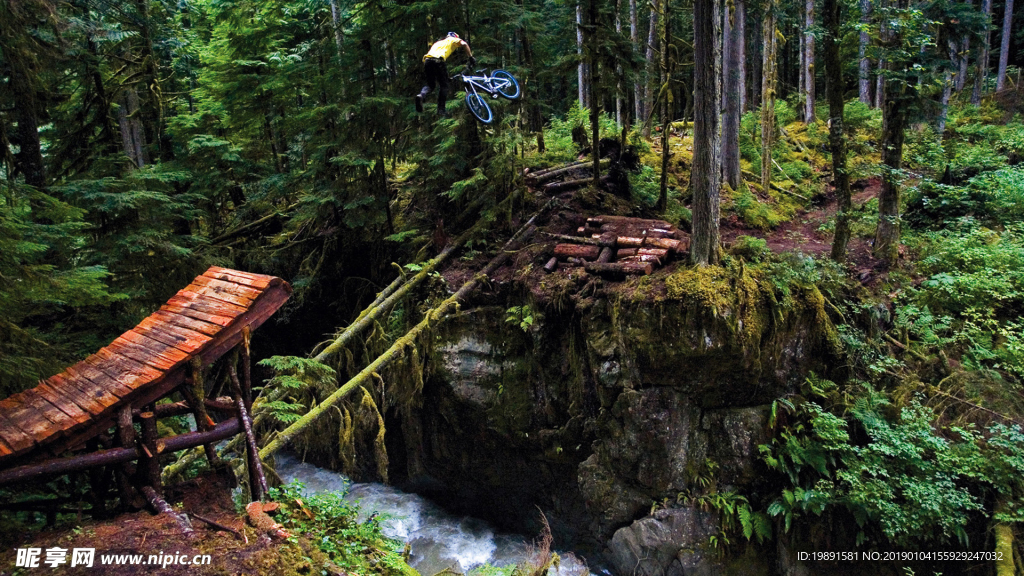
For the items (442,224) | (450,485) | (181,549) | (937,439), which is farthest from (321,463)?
(937,439)

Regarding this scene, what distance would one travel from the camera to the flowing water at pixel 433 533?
9.88 m

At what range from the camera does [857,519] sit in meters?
7.43

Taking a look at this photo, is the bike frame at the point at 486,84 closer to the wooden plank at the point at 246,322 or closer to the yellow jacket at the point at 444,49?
the yellow jacket at the point at 444,49

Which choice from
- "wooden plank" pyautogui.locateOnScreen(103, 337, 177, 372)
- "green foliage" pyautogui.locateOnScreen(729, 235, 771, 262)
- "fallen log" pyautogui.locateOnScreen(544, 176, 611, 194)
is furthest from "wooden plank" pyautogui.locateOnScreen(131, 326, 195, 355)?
"fallen log" pyautogui.locateOnScreen(544, 176, 611, 194)

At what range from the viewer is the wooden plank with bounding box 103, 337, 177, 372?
13.3ft

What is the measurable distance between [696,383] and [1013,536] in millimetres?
4297

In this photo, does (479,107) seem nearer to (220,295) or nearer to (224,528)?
(220,295)

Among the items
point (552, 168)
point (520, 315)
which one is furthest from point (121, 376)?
point (552, 168)

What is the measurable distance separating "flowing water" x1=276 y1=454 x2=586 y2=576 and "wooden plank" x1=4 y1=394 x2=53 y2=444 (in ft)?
18.6

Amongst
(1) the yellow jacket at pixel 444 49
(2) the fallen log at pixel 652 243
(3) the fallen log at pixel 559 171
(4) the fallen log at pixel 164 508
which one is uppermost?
(1) the yellow jacket at pixel 444 49

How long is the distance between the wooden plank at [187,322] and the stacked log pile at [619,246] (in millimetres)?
6289

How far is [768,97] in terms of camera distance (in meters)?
14.1

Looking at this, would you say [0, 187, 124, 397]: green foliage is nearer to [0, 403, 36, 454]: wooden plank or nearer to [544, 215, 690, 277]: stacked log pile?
[0, 403, 36, 454]: wooden plank

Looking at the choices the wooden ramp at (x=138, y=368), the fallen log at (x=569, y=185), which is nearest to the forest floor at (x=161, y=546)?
the wooden ramp at (x=138, y=368)
